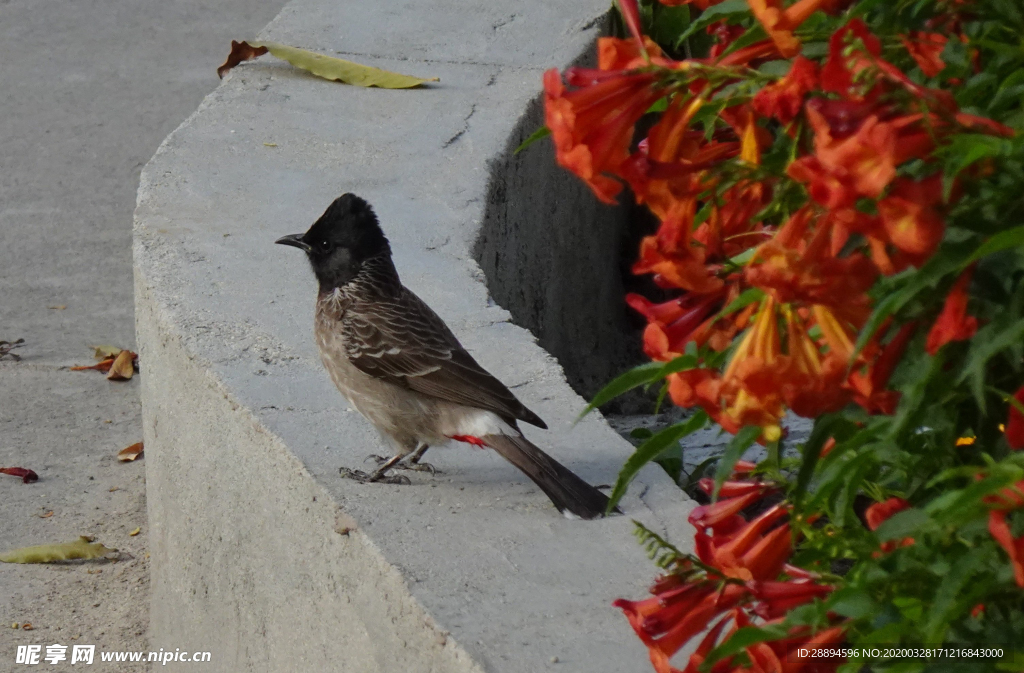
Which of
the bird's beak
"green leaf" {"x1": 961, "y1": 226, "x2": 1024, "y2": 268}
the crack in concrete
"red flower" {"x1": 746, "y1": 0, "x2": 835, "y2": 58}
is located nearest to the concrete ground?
the bird's beak

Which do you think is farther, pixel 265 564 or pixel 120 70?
pixel 120 70

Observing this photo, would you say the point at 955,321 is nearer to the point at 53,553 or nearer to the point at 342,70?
the point at 53,553

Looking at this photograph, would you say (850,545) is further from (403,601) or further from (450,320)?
(450,320)

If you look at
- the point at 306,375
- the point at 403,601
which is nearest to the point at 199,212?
the point at 306,375

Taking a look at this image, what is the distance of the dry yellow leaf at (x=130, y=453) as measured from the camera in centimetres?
500

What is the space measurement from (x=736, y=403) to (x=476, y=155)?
343 cm

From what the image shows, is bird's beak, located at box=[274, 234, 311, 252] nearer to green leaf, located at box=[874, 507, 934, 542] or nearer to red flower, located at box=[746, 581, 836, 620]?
red flower, located at box=[746, 581, 836, 620]

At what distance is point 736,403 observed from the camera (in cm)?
132

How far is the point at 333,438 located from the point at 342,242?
0.74m

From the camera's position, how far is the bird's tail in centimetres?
274

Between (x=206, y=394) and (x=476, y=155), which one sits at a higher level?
(x=476, y=155)

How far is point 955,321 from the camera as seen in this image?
1198mm

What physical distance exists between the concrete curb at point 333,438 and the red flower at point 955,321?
1118 millimetres

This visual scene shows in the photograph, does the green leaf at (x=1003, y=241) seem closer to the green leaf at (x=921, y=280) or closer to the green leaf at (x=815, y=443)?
the green leaf at (x=921, y=280)
